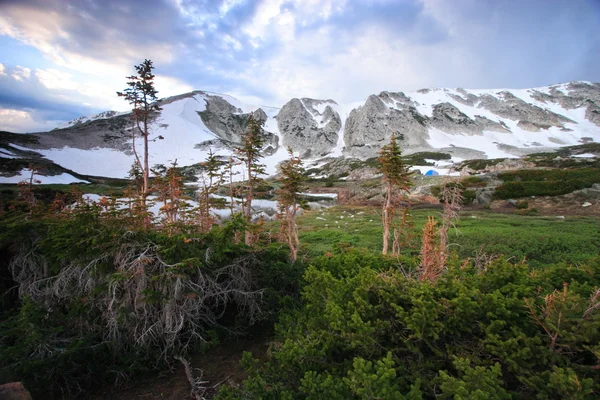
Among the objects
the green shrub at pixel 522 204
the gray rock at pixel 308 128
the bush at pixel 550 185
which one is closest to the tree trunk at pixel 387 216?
the green shrub at pixel 522 204

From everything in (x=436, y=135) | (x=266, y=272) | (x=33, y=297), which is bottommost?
(x=33, y=297)

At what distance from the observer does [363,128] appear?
548 feet

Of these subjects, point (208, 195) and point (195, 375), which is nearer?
point (195, 375)

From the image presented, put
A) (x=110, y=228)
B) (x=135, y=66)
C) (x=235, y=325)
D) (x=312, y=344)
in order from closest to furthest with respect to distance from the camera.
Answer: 1. (x=312, y=344)
2. (x=110, y=228)
3. (x=235, y=325)
4. (x=135, y=66)

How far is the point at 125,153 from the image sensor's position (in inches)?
4333

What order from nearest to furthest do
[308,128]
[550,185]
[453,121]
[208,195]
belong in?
[208,195] → [550,185] → [453,121] → [308,128]

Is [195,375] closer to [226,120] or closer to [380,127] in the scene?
[380,127]

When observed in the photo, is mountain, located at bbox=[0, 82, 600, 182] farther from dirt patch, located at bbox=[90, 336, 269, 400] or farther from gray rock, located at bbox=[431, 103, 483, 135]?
dirt patch, located at bbox=[90, 336, 269, 400]

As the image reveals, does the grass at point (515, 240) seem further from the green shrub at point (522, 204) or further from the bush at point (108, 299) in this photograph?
the green shrub at point (522, 204)

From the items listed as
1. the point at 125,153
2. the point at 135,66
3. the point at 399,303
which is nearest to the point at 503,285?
the point at 399,303

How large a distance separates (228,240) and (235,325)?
1.90 m

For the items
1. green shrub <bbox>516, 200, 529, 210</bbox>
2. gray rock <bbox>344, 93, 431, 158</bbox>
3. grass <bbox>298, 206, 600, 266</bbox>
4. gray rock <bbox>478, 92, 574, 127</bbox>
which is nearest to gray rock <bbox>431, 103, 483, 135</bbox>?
gray rock <bbox>344, 93, 431, 158</bbox>

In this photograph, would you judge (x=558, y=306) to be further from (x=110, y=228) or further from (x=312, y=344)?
(x=110, y=228)

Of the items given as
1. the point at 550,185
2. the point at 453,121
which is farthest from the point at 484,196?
the point at 453,121
